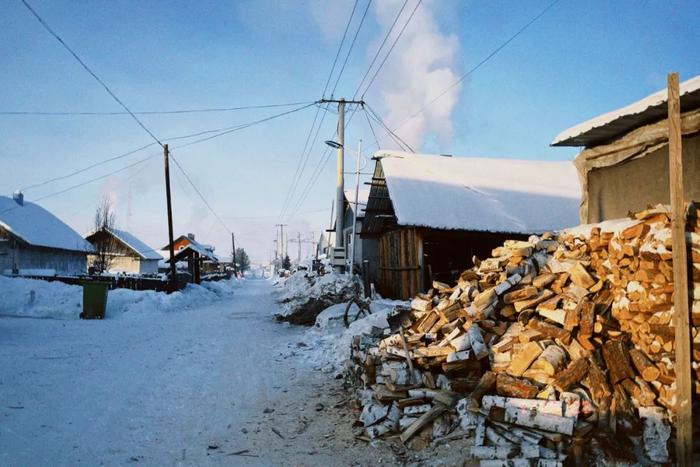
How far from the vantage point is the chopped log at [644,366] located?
449 centimetres

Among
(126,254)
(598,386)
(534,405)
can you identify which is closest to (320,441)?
(534,405)

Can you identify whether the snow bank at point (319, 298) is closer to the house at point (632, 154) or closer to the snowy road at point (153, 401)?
the snowy road at point (153, 401)

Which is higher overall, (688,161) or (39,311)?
(688,161)

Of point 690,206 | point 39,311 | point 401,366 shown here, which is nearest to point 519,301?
point 401,366

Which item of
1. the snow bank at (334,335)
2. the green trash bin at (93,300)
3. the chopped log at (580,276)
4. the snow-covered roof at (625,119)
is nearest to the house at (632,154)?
the snow-covered roof at (625,119)

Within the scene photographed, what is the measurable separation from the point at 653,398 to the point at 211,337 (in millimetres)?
10581

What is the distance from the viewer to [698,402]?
169 inches

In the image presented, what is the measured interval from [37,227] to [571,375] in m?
41.1

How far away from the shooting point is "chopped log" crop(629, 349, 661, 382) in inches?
177

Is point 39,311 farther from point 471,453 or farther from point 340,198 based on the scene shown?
point 471,453

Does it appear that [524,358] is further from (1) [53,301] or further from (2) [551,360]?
(1) [53,301]

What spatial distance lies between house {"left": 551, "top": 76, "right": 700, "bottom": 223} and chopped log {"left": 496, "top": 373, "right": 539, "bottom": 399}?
370 centimetres

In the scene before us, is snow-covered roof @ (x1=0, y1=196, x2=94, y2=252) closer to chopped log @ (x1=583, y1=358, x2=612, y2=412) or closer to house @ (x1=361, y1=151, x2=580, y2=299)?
house @ (x1=361, y1=151, x2=580, y2=299)

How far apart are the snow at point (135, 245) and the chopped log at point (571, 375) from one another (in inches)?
1841
